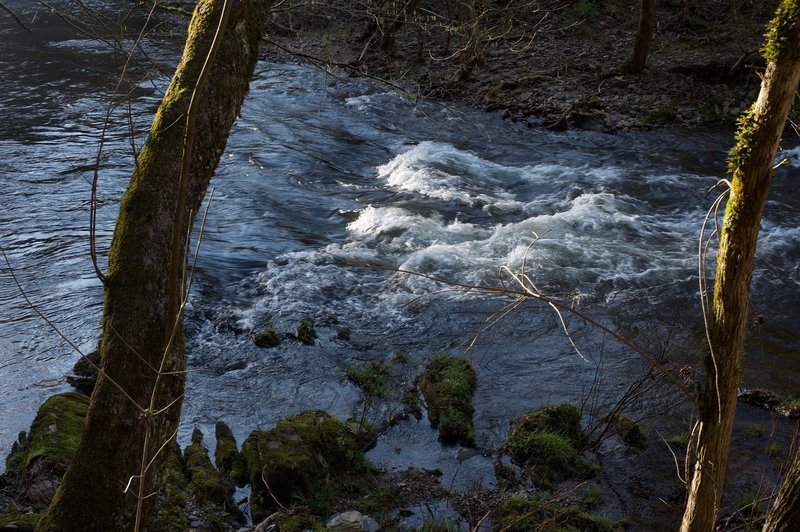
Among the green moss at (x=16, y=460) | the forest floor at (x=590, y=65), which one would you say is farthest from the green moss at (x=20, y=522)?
the forest floor at (x=590, y=65)

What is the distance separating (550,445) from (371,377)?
172cm

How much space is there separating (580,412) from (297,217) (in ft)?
17.6

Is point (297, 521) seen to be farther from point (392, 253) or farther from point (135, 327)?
point (392, 253)

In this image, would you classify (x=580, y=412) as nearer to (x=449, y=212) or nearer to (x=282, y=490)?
(x=282, y=490)

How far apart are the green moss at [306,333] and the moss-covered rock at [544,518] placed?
2.75 meters

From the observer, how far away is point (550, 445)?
5258mm

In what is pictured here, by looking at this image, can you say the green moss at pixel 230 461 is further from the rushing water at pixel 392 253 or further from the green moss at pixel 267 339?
the green moss at pixel 267 339

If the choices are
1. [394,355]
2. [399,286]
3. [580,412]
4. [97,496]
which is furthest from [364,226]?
[97,496]

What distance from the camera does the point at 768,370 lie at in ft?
21.2

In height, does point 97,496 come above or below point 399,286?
above

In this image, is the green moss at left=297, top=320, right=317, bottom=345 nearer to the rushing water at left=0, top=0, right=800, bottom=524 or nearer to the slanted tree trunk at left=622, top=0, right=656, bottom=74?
the rushing water at left=0, top=0, right=800, bottom=524

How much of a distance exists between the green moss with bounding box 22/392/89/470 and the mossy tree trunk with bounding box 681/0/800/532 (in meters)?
3.34

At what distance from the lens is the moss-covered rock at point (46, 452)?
167 inches

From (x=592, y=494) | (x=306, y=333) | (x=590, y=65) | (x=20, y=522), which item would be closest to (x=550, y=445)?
(x=592, y=494)
